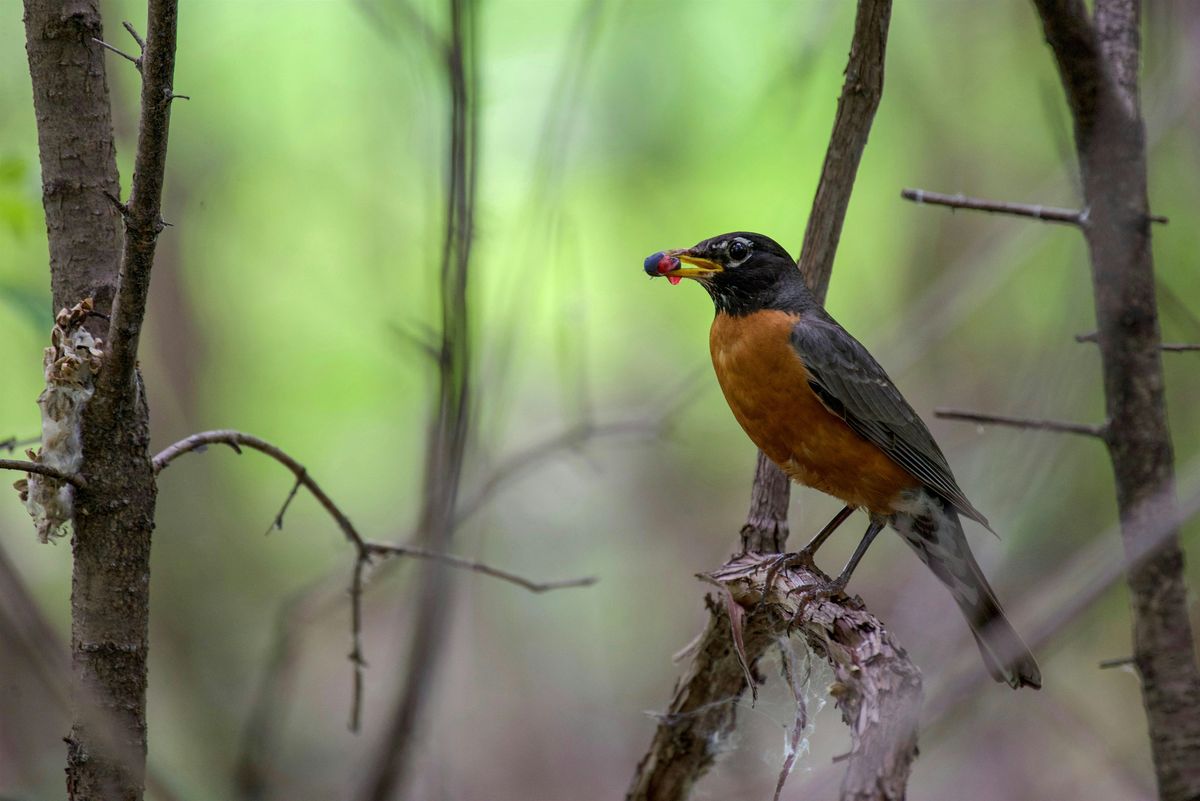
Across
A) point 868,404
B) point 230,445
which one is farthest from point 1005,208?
point 230,445

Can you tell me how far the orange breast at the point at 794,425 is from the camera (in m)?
4.06

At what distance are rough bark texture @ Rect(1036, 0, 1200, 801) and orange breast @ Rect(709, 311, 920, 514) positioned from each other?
89 cm

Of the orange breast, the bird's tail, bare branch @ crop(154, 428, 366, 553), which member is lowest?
the bird's tail

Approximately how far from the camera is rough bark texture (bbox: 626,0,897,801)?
3.33 metres

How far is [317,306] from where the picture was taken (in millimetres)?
8711

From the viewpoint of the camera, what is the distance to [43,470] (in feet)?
7.23

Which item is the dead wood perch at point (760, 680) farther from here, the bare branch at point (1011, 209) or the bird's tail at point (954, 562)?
the bare branch at point (1011, 209)

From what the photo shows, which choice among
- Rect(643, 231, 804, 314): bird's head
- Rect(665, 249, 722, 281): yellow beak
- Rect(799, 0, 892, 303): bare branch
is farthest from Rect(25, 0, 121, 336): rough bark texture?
Rect(665, 249, 722, 281): yellow beak

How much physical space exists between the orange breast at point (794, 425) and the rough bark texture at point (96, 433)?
2.29 m

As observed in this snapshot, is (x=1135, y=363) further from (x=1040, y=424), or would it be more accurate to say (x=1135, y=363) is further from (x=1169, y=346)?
(x=1040, y=424)

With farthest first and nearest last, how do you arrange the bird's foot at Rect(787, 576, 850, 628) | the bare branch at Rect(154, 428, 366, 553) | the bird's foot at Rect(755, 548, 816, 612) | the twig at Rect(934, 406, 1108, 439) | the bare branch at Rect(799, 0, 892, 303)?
the bare branch at Rect(799, 0, 892, 303)
the twig at Rect(934, 406, 1108, 439)
the bird's foot at Rect(755, 548, 816, 612)
the bird's foot at Rect(787, 576, 850, 628)
the bare branch at Rect(154, 428, 366, 553)

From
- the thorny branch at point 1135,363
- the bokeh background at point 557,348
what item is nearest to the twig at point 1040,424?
the thorny branch at point 1135,363

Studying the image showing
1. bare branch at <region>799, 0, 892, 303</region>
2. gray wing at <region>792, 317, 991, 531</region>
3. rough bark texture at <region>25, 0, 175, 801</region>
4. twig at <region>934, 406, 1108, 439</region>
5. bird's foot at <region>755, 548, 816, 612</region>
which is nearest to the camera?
rough bark texture at <region>25, 0, 175, 801</region>

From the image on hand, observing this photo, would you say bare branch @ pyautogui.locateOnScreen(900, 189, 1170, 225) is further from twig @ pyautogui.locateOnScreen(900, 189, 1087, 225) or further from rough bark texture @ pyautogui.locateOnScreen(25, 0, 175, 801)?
rough bark texture @ pyautogui.locateOnScreen(25, 0, 175, 801)
